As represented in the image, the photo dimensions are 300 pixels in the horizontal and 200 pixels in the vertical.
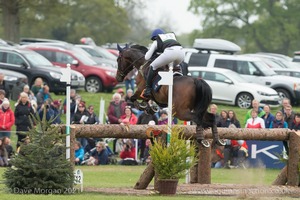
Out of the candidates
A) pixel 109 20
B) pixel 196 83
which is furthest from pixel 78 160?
pixel 109 20

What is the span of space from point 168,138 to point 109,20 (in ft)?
210

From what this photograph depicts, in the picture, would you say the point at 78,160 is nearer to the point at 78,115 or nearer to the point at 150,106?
the point at 78,115

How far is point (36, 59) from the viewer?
106 ft

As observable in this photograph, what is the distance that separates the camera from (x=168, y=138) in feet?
46.1

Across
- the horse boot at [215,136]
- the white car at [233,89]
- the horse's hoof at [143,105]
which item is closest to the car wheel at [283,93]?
the white car at [233,89]

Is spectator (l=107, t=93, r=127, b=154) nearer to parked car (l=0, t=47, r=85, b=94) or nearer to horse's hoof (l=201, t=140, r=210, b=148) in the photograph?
parked car (l=0, t=47, r=85, b=94)

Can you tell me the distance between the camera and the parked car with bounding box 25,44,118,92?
3375cm

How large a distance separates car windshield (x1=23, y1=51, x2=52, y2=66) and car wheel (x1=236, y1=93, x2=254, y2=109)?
722cm

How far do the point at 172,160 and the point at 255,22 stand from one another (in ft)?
251

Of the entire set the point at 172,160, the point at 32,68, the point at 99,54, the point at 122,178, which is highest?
the point at 99,54

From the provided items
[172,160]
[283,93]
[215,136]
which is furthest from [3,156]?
[283,93]

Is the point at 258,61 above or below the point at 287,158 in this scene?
above

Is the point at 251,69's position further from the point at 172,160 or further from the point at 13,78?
the point at 172,160

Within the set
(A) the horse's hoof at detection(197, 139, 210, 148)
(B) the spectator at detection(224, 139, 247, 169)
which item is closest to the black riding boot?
(A) the horse's hoof at detection(197, 139, 210, 148)
